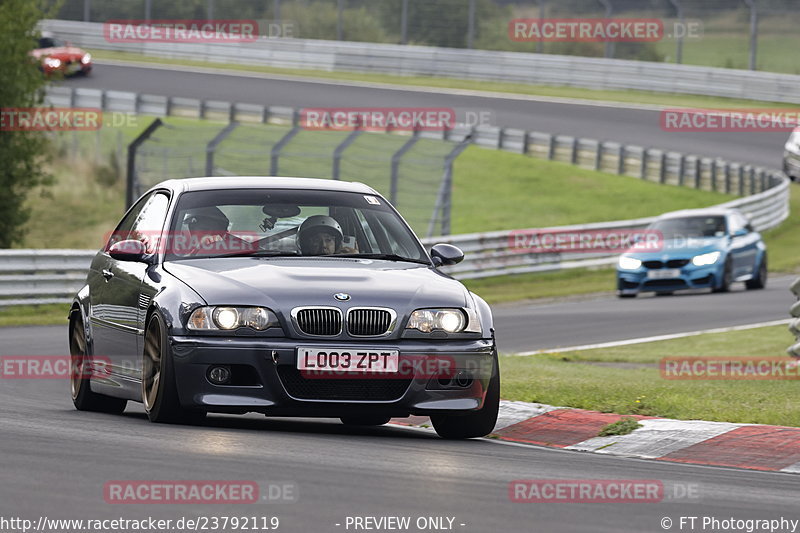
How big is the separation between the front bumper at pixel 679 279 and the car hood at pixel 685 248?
205 millimetres

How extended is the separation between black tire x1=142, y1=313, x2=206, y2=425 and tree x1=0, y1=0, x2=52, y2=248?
15.4 metres

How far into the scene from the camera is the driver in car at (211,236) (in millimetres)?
9133

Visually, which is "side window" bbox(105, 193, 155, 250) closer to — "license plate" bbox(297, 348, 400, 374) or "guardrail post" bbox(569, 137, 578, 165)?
"license plate" bbox(297, 348, 400, 374)

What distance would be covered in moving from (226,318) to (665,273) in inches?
672

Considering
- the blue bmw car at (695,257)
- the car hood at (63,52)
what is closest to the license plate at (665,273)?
the blue bmw car at (695,257)

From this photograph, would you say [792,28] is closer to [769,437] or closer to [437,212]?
[437,212]

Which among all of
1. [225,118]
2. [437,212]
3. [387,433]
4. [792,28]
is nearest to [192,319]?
[387,433]

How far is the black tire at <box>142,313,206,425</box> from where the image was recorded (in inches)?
325

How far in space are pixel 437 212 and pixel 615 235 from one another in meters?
3.94

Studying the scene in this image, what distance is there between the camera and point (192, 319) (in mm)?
8211

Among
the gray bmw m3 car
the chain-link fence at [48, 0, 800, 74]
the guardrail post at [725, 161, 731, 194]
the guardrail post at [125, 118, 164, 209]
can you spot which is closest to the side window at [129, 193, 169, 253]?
the gray bmw m3 car

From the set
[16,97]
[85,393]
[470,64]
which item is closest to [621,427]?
[85,393]

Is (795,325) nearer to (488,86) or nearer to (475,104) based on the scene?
(475,104)

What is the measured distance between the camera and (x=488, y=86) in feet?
170
